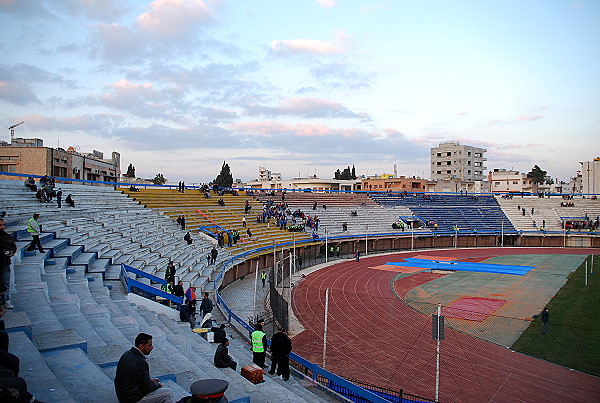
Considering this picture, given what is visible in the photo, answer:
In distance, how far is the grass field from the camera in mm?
12525

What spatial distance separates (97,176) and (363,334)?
153 ft

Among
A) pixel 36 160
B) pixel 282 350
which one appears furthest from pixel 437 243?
pixel 282 350

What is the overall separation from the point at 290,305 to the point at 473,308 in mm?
9486

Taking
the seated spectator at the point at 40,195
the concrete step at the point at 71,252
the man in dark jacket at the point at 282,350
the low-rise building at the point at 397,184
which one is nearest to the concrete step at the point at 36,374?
the man in dark jacket at the point at 282,350

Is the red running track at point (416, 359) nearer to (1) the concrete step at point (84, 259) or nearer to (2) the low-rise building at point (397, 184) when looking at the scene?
(1) the concrete step at point (84, 259)

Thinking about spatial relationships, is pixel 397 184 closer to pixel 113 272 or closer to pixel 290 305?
pixel 290 305

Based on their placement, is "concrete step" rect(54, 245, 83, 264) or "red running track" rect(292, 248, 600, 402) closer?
"red running track" rect(292, 248, 600, 402)

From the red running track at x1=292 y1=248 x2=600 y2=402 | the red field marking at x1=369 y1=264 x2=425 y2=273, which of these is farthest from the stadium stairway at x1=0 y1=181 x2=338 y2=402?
the red field marking at x1=369 y1=264 x2=425 y2=273

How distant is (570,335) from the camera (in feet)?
45.1

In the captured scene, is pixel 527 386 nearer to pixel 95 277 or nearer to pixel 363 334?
pixel 363 334

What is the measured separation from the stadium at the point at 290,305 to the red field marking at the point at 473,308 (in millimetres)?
118

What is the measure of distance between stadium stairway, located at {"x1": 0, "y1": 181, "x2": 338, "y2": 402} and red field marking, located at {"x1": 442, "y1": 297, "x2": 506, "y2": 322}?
1117 centimetres

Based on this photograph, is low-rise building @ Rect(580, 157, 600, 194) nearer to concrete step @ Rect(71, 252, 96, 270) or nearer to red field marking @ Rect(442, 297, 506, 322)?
red field marking @ Rect(442, 297, 506, 322)

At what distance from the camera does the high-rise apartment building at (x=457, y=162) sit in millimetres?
99188
